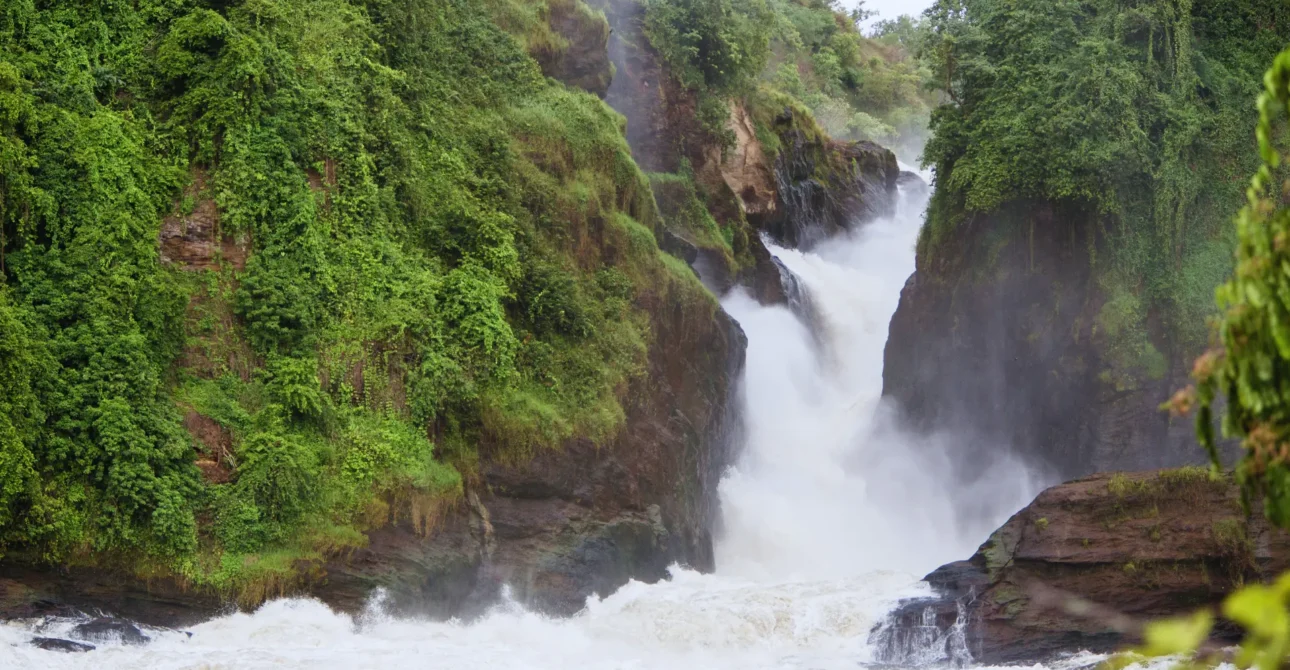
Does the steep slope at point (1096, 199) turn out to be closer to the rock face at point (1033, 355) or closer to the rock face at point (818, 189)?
the rock face at point (1033, 355)

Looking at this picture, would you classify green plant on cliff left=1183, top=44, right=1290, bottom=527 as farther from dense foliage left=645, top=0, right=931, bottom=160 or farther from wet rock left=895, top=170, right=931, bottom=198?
wet rock left=895, top=170, right=931, bottom=198

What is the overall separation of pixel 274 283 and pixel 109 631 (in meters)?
5.27

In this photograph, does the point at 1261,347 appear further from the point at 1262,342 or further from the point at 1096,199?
the point at 1096,199

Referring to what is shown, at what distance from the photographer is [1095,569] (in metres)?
16.7

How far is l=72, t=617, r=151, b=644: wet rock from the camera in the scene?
504 inches

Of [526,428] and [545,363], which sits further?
[545,363]

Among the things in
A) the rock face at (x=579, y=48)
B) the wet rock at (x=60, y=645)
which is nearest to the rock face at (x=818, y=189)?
the rock face at (x=579, y=48)

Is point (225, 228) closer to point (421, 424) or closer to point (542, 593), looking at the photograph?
point (421, 424)

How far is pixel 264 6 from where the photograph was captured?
18.5 meters

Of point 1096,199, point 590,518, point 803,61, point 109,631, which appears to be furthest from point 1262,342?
point 803,61

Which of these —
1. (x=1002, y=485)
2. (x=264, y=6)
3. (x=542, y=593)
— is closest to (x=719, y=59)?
(x=1002, y=485)

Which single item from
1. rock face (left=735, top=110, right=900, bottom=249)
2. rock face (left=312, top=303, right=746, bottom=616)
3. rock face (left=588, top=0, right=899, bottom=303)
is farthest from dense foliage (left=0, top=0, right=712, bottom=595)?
rock face (left=735, top=110, right=900, bottom=249)

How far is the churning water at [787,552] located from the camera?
1423 cm

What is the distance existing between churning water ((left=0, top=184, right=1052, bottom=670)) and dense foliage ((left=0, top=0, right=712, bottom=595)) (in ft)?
5.06
